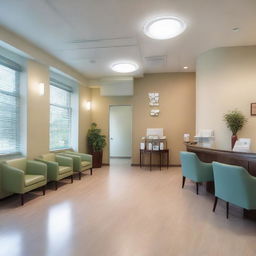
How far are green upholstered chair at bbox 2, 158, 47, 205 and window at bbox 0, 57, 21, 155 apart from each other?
38cm

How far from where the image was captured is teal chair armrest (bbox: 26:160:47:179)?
172 inches

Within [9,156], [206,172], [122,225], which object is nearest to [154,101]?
[206,172]

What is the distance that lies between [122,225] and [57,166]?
7.61ft

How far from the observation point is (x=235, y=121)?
4996 millimetres

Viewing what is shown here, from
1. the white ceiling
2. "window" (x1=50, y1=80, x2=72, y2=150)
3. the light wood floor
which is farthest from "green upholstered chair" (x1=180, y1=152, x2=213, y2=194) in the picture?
"window" (x1=50, y1=80, x2=72, y2=150)

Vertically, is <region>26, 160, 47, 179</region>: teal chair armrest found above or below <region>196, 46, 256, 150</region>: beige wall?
below

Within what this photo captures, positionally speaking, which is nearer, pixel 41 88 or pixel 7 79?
pixel 7 79

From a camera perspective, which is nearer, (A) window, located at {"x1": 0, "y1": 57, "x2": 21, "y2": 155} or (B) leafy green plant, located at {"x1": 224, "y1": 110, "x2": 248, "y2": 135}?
(A) window, located at {"x1": 0, "y1": 57, "x2": 21, "y2": 155}

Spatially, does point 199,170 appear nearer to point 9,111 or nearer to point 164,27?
point 164,27

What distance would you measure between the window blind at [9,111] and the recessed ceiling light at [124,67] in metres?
2.74

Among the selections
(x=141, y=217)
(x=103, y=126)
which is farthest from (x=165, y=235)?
(x=103, y=126)

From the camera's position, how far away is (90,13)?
3.56m

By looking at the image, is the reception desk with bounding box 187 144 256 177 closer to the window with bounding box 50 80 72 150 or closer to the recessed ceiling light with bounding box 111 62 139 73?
the recessed ceiling light with bounding box 111 62 139 73

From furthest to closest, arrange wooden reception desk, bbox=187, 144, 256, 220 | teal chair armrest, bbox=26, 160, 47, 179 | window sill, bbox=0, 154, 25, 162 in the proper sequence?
teal chair armrest, bbox=26, 160, 47, 179
window sill, bbox=0, 154, 25, 162
wooden reception desk, bbox=187, 144, 256, 220
